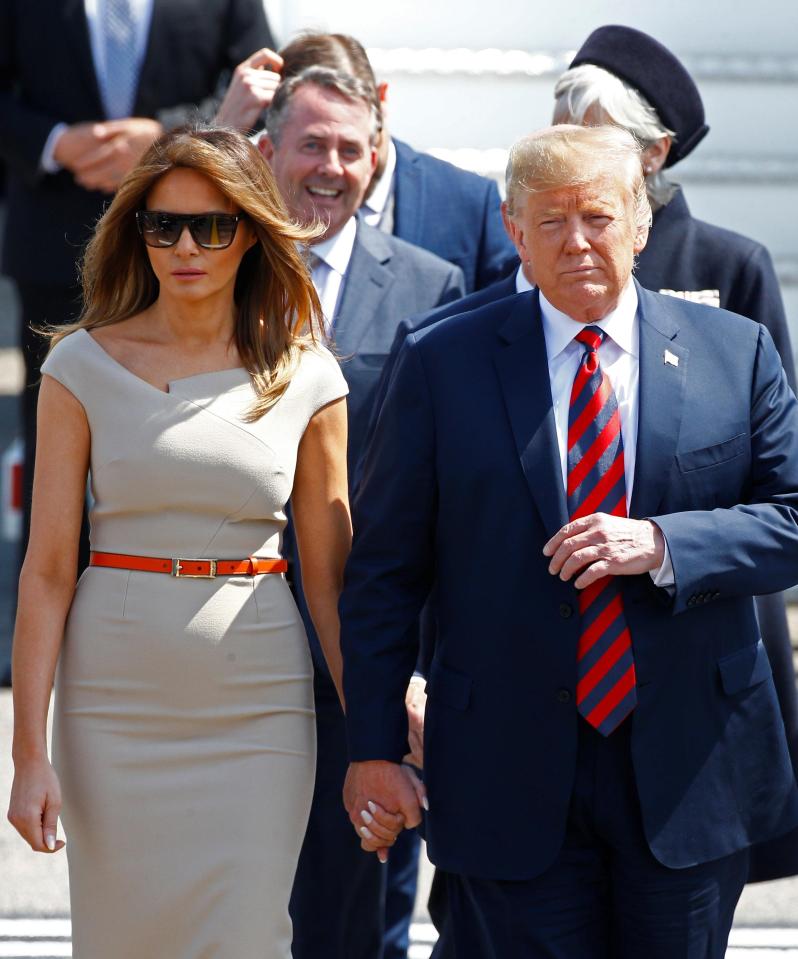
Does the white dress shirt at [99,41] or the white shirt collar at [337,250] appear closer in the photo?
the white shirt collar at [337,250]

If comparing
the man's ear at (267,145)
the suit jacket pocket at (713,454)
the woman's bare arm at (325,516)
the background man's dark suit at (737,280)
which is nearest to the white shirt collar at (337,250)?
the man's ear at (267,145)

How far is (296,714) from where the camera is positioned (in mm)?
3082

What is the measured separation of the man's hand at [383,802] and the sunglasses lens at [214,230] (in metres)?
0.93

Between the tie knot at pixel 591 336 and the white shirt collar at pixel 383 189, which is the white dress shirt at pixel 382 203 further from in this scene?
the tie knot at pixel 591 336

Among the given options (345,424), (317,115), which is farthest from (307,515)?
(317,115)

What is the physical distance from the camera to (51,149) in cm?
525

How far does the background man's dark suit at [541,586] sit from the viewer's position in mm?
2848

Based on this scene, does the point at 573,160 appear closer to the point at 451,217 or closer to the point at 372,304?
the point at 372,304

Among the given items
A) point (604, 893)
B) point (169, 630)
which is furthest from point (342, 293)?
point (604, 893)

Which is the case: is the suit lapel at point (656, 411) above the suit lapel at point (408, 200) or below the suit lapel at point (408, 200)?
below

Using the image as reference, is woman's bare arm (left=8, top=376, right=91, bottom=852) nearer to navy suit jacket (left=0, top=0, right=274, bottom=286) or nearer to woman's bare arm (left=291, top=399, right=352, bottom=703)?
woman's bare arm (left=291, top=399, right=352, bottom=703)

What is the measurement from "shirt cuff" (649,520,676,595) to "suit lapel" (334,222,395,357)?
1132 millimetres

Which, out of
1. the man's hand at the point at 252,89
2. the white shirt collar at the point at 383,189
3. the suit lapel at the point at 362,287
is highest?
the man's hand at the point at 252,89

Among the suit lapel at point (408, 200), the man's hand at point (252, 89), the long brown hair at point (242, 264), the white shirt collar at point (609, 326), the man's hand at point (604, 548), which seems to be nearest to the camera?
the man's hand at point (604, 548)
